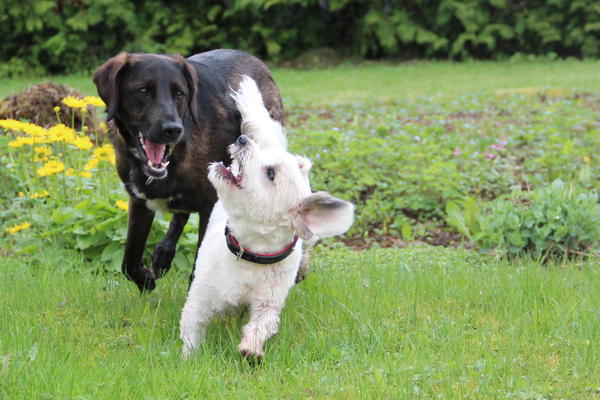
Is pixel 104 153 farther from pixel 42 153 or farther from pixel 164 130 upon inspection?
pixel 164 130

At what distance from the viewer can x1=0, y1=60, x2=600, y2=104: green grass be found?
48.6 ft

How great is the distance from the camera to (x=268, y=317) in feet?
Answer: 13.1

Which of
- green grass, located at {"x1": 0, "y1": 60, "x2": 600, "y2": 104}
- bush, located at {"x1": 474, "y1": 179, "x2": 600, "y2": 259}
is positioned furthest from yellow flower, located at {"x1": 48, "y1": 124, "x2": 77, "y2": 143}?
green grass, located at {"x1": 0, "y1": 60, "x2": 600, "y2": 104}

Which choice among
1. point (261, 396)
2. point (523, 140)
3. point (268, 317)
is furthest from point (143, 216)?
point (523, 140)

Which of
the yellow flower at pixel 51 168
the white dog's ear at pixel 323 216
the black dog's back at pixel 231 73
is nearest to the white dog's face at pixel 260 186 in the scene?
the white dog's ear at pixel 323 216

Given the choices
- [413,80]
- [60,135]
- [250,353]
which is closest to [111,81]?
[60,135]

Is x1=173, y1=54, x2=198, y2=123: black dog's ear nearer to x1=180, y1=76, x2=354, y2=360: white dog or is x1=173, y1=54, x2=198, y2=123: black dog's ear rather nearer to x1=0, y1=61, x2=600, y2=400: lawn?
x1=180, y1=76, x2=354, y2=360: white dog

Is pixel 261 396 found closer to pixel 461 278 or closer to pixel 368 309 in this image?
pixel 368 309

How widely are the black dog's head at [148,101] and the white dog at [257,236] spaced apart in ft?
1.71

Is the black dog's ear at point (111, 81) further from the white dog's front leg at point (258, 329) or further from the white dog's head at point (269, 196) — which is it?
the white dog's front leg at point (258, 329)

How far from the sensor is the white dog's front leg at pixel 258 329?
12.4 ft

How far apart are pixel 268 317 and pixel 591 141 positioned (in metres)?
6.39

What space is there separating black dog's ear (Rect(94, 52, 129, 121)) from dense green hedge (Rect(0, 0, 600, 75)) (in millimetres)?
15289

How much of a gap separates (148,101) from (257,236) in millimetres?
1117
